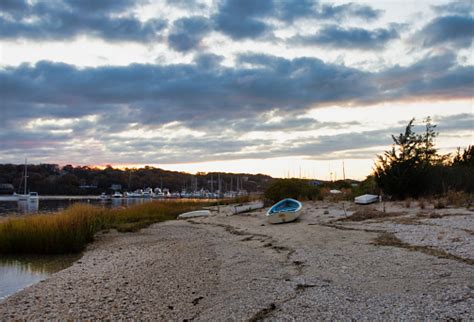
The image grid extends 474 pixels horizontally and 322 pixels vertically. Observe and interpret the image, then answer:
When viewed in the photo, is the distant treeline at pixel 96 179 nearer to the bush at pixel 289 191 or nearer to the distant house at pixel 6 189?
the distant house at pixel 6 189

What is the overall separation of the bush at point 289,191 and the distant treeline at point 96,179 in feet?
249

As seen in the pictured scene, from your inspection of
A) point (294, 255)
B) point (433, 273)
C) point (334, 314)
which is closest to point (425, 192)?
point (294, 255)

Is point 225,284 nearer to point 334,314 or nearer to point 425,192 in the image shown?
point 334,314

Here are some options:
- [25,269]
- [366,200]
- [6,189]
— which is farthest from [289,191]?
[6,189]

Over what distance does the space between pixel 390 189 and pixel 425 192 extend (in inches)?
73.6

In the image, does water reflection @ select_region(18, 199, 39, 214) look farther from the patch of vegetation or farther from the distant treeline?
the distant treeline

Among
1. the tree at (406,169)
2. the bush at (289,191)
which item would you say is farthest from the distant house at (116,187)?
the tree at (406,169)

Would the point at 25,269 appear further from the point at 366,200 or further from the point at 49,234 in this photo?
the point at 366,200

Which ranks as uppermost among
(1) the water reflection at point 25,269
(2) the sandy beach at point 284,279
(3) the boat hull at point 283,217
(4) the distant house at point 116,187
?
(4) the distant house at point 116,187

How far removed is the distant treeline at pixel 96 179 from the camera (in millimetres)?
116812

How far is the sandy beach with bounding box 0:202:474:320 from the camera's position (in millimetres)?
6496

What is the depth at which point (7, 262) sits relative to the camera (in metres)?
13.7

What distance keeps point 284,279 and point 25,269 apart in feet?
26.5

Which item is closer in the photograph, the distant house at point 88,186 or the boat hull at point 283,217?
the boat hull at point 283,217
